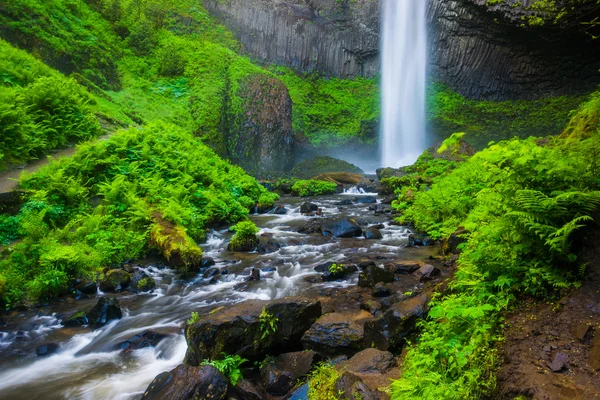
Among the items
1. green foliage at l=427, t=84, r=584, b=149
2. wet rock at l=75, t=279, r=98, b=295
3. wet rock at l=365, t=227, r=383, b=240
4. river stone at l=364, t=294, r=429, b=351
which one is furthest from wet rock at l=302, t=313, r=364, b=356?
green foliage at l=427, t=84, r=584, b=149

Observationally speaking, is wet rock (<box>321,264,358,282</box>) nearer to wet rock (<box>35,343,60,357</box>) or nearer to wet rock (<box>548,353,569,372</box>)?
wet rock (<box>35,343,60,357</box>)

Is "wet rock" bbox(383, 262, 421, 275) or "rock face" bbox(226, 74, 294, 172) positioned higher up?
"rock face" bbox(226, 74, 294, 172)

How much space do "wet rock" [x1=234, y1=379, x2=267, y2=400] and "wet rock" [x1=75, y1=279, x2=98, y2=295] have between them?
15.9ft

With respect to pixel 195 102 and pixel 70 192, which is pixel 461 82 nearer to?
pixel 195 102

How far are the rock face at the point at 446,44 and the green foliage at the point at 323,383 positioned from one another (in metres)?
34.4

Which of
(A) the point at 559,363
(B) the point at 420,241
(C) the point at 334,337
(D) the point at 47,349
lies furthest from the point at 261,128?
(A) the point at 559,363

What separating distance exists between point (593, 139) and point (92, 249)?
30.6 feet

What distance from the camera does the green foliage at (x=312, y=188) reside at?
20.2 m

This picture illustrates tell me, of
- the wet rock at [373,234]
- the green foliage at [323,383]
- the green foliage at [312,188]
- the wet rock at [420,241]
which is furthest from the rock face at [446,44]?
the green foliage at [323,383]

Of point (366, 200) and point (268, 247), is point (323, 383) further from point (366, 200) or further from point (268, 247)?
point (366, 200)

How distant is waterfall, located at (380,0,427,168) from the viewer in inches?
1479

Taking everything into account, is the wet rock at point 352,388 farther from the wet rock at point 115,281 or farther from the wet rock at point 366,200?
the wet rock at point 366,200

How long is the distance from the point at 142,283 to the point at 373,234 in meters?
6.71

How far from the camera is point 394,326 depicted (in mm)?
4281
